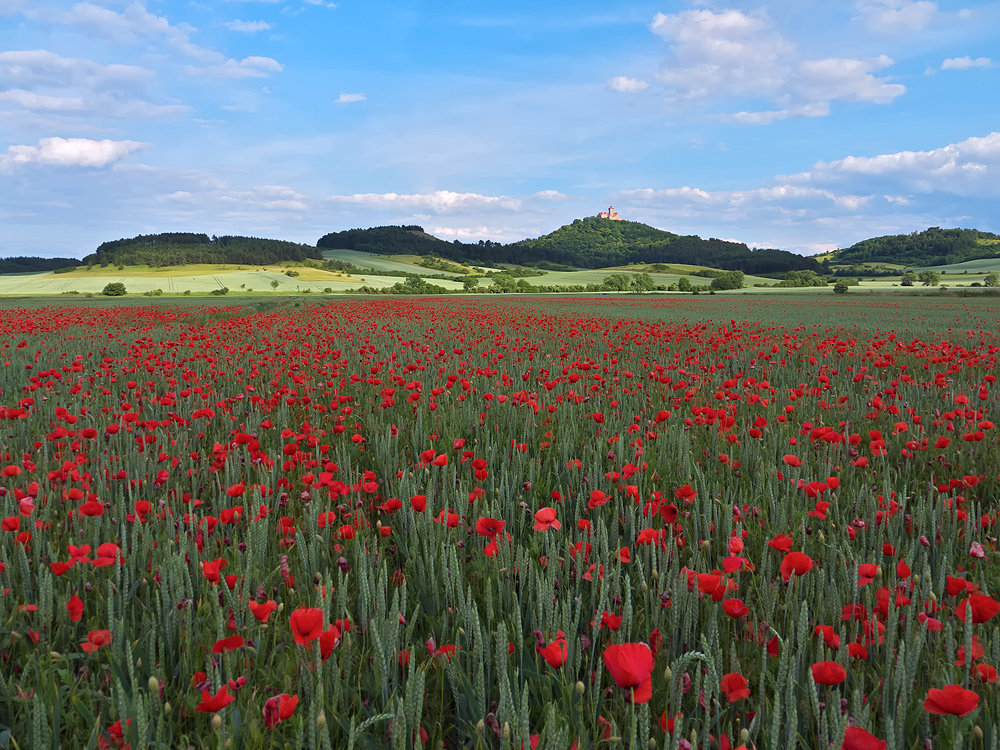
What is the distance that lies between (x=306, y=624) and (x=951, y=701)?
130cm

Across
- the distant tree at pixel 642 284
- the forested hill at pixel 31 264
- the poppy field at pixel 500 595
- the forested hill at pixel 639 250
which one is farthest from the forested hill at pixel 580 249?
the poppy field at pixel 500 595

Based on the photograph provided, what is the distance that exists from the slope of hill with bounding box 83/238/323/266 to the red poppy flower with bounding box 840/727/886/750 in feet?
353

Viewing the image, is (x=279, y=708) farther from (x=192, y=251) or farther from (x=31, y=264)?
(x=31, y=264)

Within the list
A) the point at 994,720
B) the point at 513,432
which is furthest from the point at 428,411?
the point at 994,720

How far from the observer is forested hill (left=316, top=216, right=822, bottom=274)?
127688mm

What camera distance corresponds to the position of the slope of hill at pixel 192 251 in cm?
9300

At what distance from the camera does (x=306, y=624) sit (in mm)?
1237

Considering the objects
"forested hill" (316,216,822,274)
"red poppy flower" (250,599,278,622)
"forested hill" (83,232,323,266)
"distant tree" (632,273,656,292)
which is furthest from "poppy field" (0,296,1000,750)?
"forested hill" (316,216,822,274)

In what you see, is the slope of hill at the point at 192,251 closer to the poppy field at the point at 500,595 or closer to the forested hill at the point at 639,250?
the forested hill at the point at 639,250

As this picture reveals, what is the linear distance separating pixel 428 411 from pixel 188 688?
12.1 ft

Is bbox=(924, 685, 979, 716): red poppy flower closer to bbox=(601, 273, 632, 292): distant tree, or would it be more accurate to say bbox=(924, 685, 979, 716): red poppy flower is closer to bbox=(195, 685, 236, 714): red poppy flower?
bbox=(195, 685, 236, 714): red poppy flower

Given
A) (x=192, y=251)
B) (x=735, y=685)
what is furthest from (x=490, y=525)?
(x=192, y=251)

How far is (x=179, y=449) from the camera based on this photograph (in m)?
3.58

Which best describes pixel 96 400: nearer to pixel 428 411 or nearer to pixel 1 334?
pixel 428 411
